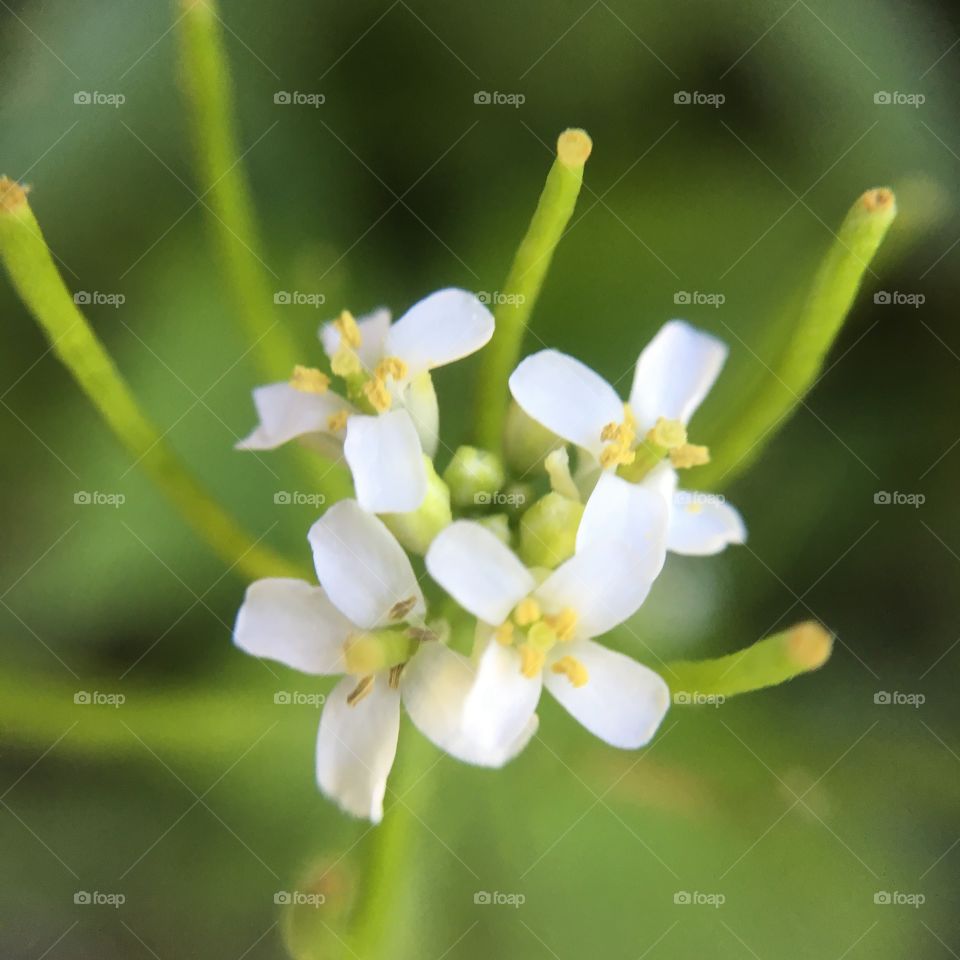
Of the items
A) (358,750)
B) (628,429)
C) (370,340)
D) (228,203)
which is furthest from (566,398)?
(228,203)

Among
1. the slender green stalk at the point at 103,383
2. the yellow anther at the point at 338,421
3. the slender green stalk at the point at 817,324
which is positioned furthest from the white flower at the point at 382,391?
the slender green stalk at the point at 817,324

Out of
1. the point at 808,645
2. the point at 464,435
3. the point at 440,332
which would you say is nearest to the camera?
the point at 808,645

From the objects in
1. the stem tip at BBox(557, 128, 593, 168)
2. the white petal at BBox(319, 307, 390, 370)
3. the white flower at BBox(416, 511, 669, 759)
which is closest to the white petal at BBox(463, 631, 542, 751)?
the white flower at BBox(416, 511, 669, 759)

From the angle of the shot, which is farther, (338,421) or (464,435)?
(464,435)

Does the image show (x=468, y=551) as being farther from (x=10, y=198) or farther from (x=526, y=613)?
(x=10, y=198)

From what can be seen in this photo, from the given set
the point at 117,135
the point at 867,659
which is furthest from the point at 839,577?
the point at 117,135

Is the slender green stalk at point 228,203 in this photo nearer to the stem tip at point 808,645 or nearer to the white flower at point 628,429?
the white flower at point 628,429
